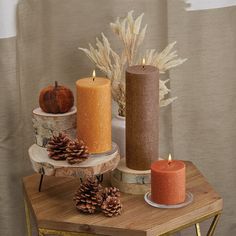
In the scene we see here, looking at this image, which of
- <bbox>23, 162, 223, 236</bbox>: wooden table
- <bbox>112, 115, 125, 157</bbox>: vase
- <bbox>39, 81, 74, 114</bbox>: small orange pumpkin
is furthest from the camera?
<bbox>112, 115, 125, 157</bbox>: vase

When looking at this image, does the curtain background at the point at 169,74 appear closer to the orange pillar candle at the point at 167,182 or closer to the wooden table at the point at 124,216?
the wooden table at the point at 124,216

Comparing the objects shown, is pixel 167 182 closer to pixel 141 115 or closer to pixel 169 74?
pixel 141 115

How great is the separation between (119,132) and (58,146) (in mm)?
204

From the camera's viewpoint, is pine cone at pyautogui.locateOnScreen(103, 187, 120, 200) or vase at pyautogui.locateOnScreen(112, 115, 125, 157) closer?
pine cone at pyautogui.locateOnScreen(103, 187, 120, 200)

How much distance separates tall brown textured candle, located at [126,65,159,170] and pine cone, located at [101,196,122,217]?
0.44 feet

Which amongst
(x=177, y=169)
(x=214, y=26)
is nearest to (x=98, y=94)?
(x=177, y=169)

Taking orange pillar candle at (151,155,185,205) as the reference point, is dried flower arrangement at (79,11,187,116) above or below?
above

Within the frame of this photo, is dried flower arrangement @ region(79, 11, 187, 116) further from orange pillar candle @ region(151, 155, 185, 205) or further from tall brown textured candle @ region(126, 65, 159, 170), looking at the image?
orange pillar candle @ region(151, 155, 185, 205)

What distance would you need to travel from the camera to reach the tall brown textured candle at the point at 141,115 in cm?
130

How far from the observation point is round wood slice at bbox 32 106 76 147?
4.39ft

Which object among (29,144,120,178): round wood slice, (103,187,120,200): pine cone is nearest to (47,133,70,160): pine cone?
(29,144,120,178): round wood slice

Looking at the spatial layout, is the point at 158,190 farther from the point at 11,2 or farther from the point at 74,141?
the point at 11,2

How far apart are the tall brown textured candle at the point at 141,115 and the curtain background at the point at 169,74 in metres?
0.25

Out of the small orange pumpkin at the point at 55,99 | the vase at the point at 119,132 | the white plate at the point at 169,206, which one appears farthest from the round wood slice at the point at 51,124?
the white plate at the point at 169,206
